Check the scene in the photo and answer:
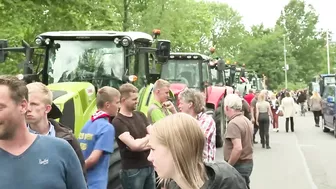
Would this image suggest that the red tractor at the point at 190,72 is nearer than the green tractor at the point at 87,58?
No

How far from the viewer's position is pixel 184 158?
2898 millimetres

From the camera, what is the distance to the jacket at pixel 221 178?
291 centimetres

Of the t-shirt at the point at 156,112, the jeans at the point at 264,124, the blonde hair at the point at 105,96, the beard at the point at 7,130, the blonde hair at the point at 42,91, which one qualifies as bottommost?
the jeans at the point at 264,124

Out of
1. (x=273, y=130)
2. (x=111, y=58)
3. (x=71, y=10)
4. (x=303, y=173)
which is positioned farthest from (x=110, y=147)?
(x=273, y=130)

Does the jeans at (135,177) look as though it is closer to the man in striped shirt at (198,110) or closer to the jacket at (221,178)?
the man in striped shirt at (198,110)

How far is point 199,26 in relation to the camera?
200 ft

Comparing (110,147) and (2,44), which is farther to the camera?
(2,44)

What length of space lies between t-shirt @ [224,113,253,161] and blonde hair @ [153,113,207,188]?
4081mm

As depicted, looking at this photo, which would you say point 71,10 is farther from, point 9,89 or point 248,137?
point 9,89

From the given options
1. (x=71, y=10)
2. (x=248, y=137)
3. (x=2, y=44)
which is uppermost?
(x=71, y=10)

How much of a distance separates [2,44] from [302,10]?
10012 cm

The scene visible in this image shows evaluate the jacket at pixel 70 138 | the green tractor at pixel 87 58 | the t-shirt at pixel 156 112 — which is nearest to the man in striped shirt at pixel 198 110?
the t-shirt at pixel 156 112

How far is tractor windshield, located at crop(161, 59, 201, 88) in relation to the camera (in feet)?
59.9

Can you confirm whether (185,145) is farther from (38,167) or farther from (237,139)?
(237,139)
